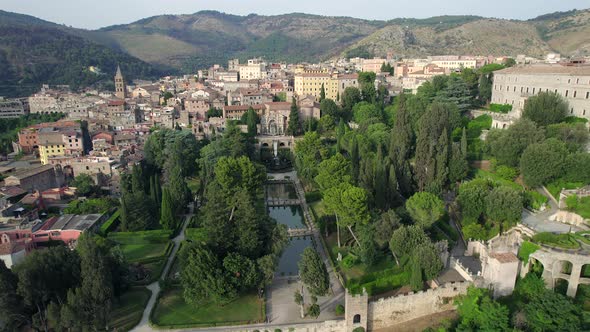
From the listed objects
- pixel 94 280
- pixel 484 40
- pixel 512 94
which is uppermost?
pixel 484 40

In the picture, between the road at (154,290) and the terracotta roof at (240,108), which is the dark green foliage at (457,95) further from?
the road at (154,290)

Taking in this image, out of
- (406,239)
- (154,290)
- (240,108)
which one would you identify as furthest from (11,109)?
(406,239)

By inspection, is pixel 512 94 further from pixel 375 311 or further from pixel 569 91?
pixel 375 311

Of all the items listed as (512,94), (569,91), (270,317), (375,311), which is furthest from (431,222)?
(512,94)

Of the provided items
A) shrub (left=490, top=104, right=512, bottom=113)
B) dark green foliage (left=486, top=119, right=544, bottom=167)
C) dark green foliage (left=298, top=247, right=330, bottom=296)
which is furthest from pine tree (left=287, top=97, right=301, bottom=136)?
dark green foliage (left=298, top=247, right=330, bottom=296)

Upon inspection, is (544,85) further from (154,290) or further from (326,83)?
(154,290)

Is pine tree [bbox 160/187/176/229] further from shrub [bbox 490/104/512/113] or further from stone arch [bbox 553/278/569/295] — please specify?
shrub [bbox 490/104/512/113]

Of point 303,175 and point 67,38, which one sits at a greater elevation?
point 67,38
